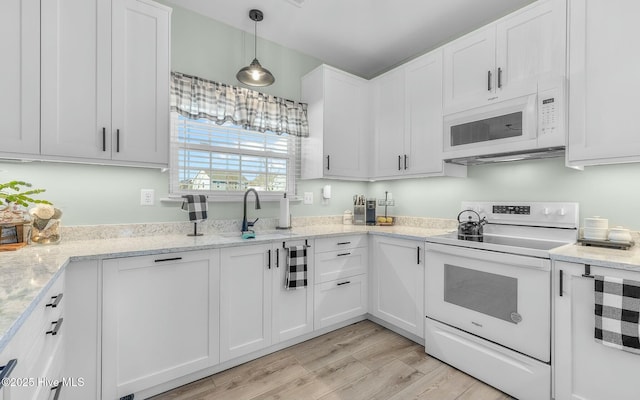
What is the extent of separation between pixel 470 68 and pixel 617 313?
1.87 m

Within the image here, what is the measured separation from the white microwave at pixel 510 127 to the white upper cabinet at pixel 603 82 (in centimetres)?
9

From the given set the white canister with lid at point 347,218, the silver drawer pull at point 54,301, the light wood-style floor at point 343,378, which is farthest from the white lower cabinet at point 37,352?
the white canister with lid at point 347,218

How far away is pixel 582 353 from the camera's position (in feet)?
5.00

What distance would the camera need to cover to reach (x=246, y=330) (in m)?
2.08

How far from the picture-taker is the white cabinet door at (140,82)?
1.86 metres

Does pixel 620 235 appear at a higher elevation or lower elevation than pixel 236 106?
lower

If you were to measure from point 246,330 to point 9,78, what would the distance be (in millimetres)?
2049

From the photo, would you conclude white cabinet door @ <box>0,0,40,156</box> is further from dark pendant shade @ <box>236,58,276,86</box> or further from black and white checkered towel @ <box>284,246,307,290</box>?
black and white checkered towel @ <box>284,246,307,290</box>

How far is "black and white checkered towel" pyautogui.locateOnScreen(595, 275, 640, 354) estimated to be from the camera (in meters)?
1.35

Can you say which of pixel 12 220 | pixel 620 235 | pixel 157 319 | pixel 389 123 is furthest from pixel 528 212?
pixel 12 220

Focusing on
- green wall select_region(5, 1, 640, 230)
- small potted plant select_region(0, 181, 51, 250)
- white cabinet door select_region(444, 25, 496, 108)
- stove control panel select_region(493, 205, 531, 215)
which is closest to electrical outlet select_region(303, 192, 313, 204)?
green wall select_region(5, 1, 640, 230)

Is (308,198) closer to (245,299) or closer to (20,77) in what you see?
(245,299)

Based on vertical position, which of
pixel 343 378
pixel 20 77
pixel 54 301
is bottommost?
pixel 343 378

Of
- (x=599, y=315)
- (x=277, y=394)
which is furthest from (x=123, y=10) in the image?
(x=599, y=315)
